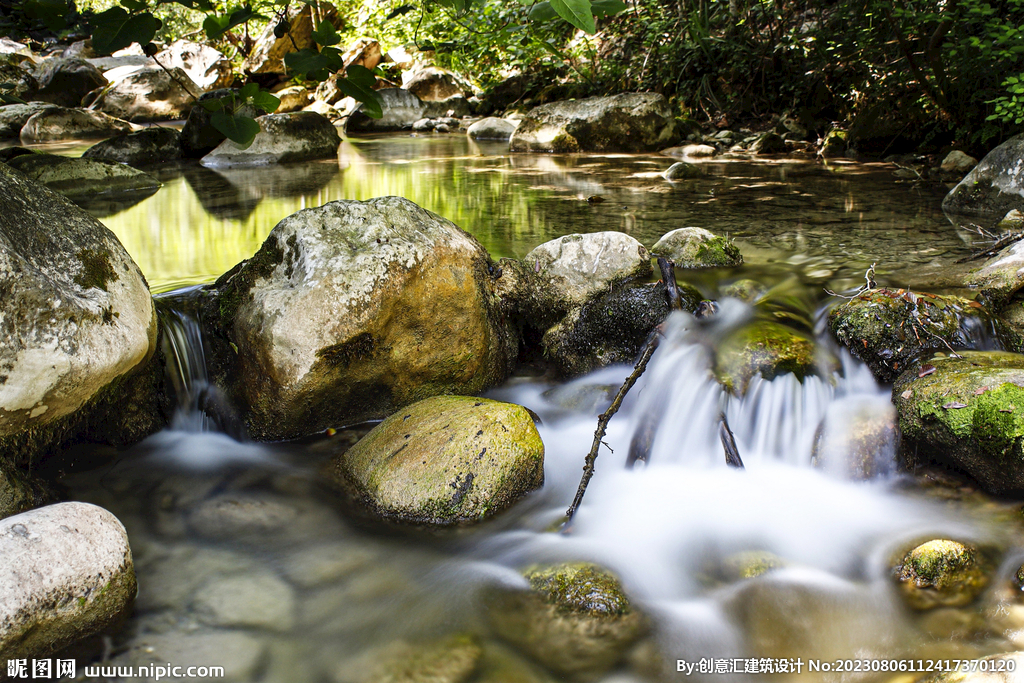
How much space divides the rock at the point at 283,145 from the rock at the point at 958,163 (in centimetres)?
939

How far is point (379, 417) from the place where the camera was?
3871 mm

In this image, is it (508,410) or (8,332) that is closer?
(8,332)

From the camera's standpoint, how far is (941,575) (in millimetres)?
2639

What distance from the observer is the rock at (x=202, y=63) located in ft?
78.4

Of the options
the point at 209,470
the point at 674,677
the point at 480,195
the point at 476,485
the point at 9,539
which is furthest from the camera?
the point at 480,195

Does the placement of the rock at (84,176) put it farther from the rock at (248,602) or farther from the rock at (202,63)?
the rock at (202,63)

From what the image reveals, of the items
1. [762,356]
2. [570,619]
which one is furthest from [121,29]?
[762,356]

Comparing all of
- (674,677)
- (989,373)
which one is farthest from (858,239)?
(674,677)

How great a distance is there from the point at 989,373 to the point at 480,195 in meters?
6.04

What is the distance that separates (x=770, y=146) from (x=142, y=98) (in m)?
17.0

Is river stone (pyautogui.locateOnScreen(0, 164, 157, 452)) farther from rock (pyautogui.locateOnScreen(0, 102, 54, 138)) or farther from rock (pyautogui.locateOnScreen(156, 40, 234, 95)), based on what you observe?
rock (pyautogui.locateOnScreen(156, 40, 234, 95))

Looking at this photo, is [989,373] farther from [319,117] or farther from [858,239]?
[319,117]

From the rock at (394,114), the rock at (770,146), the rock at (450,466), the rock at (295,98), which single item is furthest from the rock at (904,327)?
the rock at (295,98)

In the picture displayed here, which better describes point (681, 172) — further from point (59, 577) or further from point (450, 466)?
point (59, 577)
